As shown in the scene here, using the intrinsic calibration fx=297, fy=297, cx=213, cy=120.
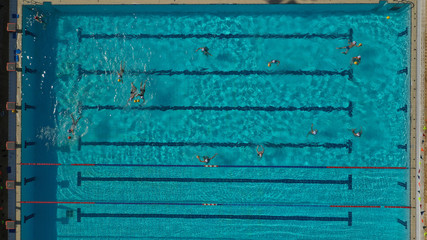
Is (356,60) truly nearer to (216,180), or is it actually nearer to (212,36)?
(212,36)

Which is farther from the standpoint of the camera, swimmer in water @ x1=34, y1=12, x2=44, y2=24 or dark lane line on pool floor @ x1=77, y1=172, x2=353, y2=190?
dark lane line on pool floor @ x1=77, y1=172, x2=353, y2=190

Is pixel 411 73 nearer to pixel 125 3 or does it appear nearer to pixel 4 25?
pixel 125 3

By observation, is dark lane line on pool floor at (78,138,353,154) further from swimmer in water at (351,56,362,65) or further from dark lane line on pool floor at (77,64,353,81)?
swimmer in water at (351,56,362,65)

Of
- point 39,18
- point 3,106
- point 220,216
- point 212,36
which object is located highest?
point 39,18

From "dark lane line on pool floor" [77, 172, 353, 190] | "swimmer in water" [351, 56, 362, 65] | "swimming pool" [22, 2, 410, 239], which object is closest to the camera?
"swimmer in water" [351, 56, 362, 65]

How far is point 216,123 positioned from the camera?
7.78 metres

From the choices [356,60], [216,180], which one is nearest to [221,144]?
[216,180]

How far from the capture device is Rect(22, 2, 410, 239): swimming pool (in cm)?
761

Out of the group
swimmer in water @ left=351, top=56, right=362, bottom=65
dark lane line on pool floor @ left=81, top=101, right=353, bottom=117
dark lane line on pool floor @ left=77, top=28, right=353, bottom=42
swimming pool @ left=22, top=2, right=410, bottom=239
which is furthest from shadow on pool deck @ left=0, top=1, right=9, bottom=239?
swimmer in water @ left=351, top=56, right=362, bottom=65

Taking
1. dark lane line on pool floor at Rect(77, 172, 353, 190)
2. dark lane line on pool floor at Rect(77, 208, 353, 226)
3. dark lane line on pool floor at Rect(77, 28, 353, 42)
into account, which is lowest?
dark lane line on pool floor at Rect(77, 208, 353, 226)

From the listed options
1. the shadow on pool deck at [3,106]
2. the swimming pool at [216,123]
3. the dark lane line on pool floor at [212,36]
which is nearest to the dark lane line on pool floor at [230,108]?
the swimming pool at [216,123]

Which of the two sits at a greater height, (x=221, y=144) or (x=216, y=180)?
(x=221, y=144)

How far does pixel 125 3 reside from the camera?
7410mm

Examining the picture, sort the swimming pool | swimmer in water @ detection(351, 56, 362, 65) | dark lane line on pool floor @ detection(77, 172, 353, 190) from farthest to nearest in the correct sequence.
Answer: dark lane line on pool floor @ detection(77, 172, 353, 190) → the swimming pool → swimmer in water @ detection(351, 56, 362, 65)
